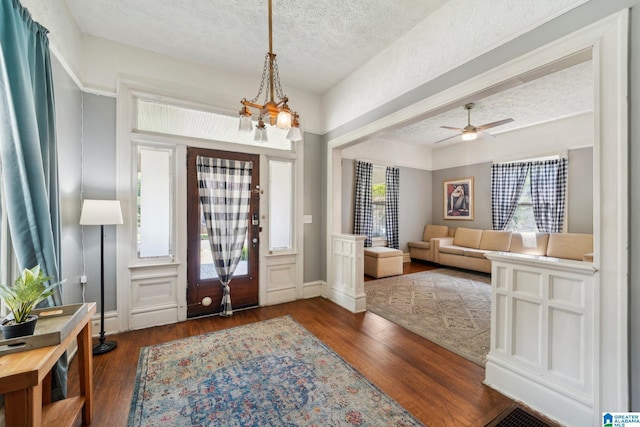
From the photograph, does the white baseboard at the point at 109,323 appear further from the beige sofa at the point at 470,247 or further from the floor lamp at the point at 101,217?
the beige sofa at the point at 470,247

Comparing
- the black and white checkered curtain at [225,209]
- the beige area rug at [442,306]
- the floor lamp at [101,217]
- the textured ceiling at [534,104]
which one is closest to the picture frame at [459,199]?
the textured ceiling at [534,104]

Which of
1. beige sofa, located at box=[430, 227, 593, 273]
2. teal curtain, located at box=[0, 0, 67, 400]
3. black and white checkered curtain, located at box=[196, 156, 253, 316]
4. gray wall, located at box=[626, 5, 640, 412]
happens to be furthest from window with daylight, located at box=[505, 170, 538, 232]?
teal curtain, located at box=[0, 0, 67, 400]

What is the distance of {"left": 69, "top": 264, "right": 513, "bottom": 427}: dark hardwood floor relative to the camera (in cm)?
177

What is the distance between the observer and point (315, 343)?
265 cm

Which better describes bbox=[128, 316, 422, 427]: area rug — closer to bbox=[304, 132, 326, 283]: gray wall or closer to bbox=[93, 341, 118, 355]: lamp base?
bbox=[93, 341, 118, 355]: lamp base

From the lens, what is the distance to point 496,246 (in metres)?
5.69

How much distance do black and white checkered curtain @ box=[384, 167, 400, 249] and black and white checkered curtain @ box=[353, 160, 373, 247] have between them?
670mm

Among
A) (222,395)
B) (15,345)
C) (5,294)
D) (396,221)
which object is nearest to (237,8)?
(5,294)

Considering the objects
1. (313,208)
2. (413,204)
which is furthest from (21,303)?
(413,204)

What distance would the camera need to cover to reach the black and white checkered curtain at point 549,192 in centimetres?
516

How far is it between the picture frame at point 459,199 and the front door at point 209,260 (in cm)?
554

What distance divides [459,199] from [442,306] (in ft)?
13.4

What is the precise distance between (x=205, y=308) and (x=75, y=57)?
3014mm

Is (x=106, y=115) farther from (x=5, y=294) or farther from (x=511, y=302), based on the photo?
(x=511, y=302)
